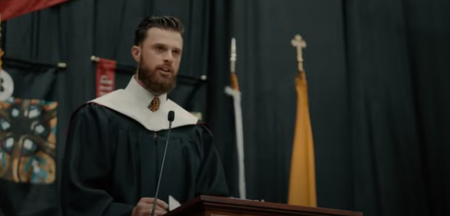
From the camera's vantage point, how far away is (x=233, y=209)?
10.5ft

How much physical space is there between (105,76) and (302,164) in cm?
174

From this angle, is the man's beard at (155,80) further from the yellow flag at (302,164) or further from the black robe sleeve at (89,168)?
the yellow flag at (302,164)

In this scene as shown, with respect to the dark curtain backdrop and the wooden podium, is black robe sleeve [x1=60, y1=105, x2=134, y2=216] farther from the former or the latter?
the dark curtain backdrop

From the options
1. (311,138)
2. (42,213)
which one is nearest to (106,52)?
(42,213)

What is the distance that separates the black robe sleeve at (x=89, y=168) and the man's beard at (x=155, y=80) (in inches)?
13.7

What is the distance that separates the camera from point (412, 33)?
6902 mm

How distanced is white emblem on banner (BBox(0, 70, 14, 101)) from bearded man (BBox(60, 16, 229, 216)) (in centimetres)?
108

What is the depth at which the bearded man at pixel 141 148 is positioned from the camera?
153 inches

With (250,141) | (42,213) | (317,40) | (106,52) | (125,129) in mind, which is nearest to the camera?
(125,129)

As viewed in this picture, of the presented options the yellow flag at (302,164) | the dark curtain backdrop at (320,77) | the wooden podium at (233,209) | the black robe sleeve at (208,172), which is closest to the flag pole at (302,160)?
the yellow flag at (302,164)

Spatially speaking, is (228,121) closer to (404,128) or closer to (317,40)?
(317,40)

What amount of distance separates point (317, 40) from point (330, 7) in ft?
1.23

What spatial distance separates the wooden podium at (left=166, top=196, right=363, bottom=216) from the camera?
123 inches

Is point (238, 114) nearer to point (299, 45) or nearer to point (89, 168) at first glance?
point (299, 45)
